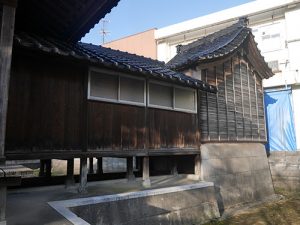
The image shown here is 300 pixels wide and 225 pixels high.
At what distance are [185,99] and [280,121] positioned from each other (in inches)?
471

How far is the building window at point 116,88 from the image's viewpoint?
911 cm

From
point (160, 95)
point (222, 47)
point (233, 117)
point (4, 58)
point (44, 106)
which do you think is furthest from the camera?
point (233, 117)

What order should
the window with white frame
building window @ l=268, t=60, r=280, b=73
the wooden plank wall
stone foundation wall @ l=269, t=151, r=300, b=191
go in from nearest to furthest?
1. the wooden plank wall
2. the window with white frame
3. stone foundation wall @ l=269, t=151, r=300, b=191
4. building window @ l=268, t=60, r=280, b=73

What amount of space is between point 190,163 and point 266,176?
5.49m

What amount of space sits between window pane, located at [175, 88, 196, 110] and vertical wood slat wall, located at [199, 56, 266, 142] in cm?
57

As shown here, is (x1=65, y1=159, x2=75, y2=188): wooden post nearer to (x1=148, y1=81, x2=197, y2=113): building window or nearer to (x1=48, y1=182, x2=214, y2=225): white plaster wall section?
(x1=48, y1=182, x2=214, y2=225): white plaster wall section

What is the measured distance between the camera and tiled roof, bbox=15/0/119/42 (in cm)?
729

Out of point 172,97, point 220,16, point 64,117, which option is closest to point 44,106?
point 64,117

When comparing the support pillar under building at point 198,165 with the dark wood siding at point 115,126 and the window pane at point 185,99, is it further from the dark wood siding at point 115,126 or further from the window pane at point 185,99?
the dark wood siding at point 115,126

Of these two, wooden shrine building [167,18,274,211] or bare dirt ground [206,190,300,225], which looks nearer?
bare dirt ground [206,190,300,225]

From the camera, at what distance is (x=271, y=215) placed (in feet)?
38.8

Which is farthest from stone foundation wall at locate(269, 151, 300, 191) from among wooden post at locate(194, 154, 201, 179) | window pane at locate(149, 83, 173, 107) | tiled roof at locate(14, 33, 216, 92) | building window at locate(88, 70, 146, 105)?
building window at locate(88, 70, 146, 105)

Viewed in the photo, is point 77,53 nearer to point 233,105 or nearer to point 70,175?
point 70,175

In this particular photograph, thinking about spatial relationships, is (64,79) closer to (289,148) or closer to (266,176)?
(266,176)
